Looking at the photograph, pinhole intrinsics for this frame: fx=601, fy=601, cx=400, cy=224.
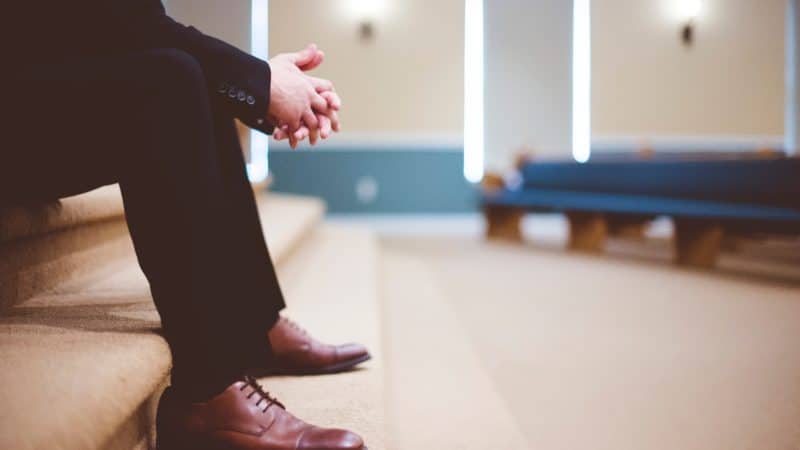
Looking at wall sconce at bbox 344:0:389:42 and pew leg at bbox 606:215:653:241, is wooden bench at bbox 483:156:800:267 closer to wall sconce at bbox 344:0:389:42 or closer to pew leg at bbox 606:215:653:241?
pew leg at bbox 606:215:653:241

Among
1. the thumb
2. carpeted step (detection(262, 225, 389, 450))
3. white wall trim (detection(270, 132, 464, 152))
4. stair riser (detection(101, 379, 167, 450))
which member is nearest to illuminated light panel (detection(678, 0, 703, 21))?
carpeted step (detection(262, 225, 389, 450))

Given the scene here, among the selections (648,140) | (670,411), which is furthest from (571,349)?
(648,140)

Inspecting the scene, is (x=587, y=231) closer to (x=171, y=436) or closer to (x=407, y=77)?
(x=407, y=77)

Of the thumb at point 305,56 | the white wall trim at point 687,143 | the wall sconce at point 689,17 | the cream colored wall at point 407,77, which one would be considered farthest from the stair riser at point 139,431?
the white wall trim at point 687,143

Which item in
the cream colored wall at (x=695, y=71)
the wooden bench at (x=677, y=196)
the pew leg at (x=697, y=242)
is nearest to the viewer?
the wooden bench at (x=677, y=196)

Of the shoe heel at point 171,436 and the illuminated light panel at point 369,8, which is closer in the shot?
the shoe heel at point 171,436

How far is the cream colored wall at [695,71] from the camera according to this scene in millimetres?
3792

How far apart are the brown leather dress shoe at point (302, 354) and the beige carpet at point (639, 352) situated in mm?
201

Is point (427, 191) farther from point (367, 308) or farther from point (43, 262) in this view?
point (43, 262)

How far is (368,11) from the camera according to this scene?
5.00m

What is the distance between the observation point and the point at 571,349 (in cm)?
168

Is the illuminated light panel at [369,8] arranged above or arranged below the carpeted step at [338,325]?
above

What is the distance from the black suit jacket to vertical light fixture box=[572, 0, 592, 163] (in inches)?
141

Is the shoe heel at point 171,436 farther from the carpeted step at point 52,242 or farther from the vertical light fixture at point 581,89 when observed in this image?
the vertical light fixture at point 581,89
